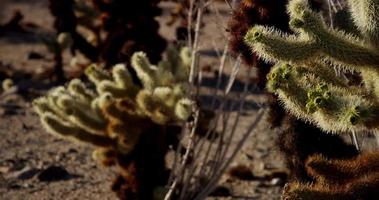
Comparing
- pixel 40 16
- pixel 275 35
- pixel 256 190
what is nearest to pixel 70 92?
pixel 256 190

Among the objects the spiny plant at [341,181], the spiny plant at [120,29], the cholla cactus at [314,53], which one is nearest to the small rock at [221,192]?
the spiny plant at [120,29]

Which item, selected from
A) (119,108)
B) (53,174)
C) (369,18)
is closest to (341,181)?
(369,18)

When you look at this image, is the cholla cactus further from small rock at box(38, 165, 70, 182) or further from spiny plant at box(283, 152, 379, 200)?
small rock at box(38, 165, 70, 182)

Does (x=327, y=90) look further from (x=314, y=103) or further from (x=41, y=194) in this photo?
(x=41, y=194)

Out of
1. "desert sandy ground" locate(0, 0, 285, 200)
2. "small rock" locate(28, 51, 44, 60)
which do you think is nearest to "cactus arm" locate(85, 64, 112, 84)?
"desert sandy ground" locate(0, 0, 285, 200)

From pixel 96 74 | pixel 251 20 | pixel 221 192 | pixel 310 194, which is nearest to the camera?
pixel 310 194

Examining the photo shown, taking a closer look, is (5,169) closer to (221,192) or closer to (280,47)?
(221,192)

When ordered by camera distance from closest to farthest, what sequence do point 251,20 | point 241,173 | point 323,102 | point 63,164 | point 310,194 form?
point 323,102 < point 310,194 < point 251,20 < point 241,173 < point 63,164
